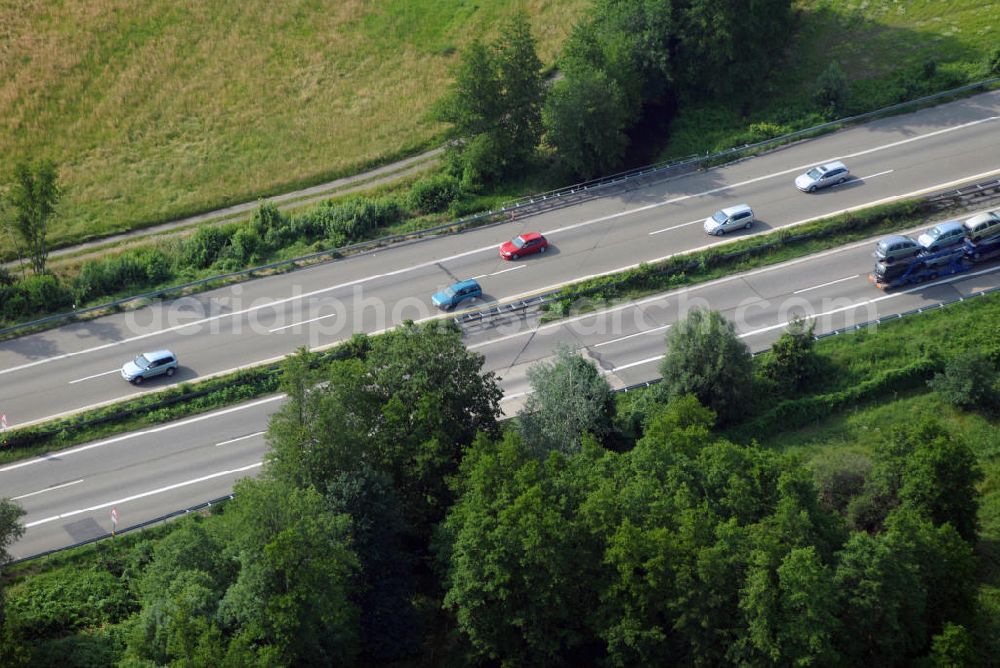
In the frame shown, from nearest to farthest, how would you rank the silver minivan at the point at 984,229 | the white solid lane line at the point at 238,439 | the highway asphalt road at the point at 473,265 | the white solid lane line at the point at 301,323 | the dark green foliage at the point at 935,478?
the dark green foliage at the point at 935,478
the white solid lane line at the point at 238,439
the silver minivan at the point at 984,229
the highway asphalt road at the point at 473,265
the white solid lane line at the point at 301,323

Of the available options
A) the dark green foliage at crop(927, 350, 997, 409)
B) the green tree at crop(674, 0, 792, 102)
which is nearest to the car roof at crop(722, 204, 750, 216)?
the green tree at crop(674, 0, 792, 102)

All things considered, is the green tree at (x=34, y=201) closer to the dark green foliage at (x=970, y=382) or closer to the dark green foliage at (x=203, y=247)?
the dark green foliage at (x=203, y=247)

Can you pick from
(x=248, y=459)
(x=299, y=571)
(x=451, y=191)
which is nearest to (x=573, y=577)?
(x=299, y=571)

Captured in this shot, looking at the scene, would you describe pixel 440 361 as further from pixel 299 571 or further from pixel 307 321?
pixel 307 321

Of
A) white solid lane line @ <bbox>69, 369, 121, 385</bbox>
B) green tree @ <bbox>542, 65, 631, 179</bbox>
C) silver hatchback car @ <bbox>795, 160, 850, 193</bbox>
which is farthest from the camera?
green tree @ <bbox>542, 65, 631, 179</bbox>

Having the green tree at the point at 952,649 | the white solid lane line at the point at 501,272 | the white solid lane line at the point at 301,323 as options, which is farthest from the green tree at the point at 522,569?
the white solid lane line at the point at 501,272

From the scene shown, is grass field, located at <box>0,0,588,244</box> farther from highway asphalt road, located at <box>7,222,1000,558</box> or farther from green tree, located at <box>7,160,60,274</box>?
highway asphalt road, located at <box>7,222,1000,558</box>
